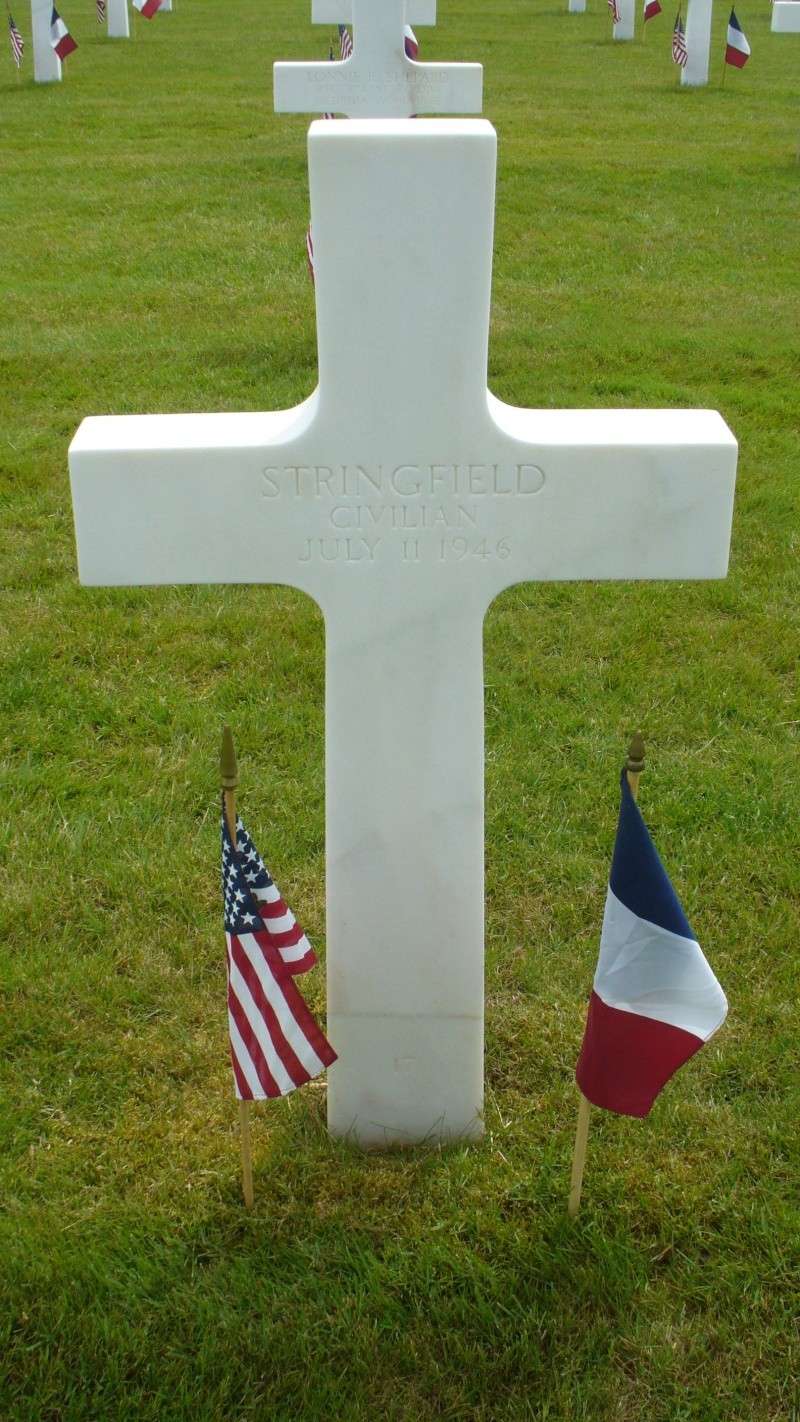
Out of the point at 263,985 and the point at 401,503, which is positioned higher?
the point at 401,503

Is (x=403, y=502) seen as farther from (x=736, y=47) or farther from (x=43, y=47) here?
(x=43, y=47)

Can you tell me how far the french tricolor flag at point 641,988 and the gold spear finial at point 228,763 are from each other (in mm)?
742

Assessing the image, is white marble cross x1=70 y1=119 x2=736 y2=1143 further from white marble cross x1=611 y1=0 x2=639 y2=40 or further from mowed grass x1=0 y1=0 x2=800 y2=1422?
white marble cross x1=611 y1=0 x2=639 y2=40

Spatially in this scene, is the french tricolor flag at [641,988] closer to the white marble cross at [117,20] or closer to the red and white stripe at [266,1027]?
the red and white stripe at [266,1027]

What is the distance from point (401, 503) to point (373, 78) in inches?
234

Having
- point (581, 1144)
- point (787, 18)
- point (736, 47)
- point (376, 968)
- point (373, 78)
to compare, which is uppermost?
point (373, 78)

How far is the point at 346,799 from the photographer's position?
3051 mm

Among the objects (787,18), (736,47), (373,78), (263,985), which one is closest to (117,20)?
(736,47)

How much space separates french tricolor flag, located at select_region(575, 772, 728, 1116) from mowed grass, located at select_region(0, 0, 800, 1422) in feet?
1.47

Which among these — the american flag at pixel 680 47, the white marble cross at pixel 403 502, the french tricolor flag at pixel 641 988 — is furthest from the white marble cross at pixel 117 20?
the french tricolor flag at pixel 641 988

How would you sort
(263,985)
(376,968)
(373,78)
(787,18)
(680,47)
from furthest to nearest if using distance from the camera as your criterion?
(680,47)
(787,18)
(373,78)
(376,968)
(263,985)

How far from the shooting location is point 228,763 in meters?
2.78

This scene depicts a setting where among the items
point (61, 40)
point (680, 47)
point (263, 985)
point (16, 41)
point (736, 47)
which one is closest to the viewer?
point (263, 985)

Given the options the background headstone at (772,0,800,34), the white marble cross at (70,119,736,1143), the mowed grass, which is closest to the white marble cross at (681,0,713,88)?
the background headstone at (772,0,800,34)
